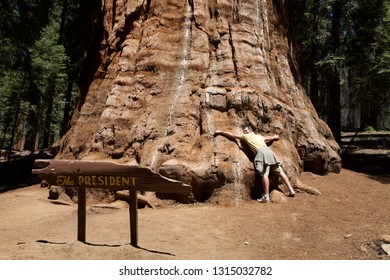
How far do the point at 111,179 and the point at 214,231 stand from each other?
6.45 ft

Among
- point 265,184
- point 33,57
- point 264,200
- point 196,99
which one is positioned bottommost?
point 264,200

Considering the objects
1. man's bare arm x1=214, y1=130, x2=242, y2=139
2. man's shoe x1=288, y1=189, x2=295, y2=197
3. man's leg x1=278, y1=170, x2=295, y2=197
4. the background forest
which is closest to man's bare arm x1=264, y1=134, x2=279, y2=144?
man's bare arm x1=214, y1=130, x2=242, y2=139

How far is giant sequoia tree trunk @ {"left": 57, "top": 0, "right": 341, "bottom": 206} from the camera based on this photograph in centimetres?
733

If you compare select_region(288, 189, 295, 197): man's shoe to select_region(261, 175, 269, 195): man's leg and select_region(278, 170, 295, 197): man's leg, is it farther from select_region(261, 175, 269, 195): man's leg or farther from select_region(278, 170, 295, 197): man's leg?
select_region(261, 175, 269, 195): man's leg

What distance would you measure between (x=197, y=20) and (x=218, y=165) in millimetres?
3963

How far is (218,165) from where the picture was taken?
→ 7148 millimetres

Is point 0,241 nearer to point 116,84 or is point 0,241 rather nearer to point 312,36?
point 116,84

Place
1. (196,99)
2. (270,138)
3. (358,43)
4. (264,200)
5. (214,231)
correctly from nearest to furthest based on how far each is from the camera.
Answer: (214,231) < (264,200) < (270,138) < (196,99) < (358,43)

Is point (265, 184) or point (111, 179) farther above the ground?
point (111, 179)

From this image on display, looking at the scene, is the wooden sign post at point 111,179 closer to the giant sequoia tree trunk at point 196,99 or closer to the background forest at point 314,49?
the giant sequoia tree trunk at point 196,99

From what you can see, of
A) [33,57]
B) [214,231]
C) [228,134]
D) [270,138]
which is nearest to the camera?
[214,231]

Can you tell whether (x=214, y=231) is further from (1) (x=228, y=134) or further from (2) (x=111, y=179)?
(1) (x=228, y=134)

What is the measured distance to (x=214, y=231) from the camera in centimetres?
545

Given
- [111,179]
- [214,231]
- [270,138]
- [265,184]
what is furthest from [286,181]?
[111,179]
